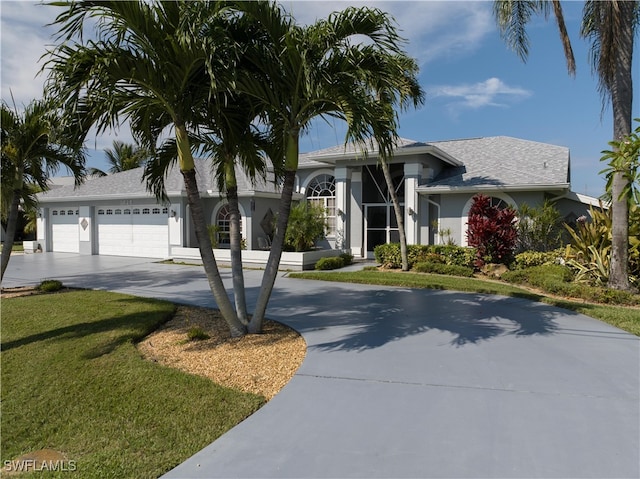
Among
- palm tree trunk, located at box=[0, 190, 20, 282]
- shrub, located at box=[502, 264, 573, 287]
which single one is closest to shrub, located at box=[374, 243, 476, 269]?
shrub, located at box=[502, 264, 573, 287]

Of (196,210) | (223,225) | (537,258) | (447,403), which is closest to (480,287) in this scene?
(537,258)

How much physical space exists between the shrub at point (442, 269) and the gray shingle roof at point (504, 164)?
11.5 ft

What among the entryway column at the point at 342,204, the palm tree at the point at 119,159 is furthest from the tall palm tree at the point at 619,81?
the palm tree at the point at 119,159

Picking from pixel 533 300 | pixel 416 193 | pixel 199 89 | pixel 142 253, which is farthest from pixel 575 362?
pixel 142 253

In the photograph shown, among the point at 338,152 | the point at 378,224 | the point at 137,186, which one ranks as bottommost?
the point at 378,224

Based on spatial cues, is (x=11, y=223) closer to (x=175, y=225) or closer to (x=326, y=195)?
(x=175, y=225)

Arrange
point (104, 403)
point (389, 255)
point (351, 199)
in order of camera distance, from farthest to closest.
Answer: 1. point (351, 199)
2. point (389, 255)
3. point (104, 403)

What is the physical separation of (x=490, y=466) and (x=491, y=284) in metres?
9.51

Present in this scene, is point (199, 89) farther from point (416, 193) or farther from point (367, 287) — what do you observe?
point (416, 193)

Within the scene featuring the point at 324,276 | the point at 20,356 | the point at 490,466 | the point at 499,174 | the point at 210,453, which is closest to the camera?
the point at 490,466

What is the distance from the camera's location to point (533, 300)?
32.9 feet

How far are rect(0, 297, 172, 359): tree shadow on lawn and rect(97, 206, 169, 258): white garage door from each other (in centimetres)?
1246

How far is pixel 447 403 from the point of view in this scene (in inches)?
178

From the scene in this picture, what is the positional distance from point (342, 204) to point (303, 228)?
2.85m
